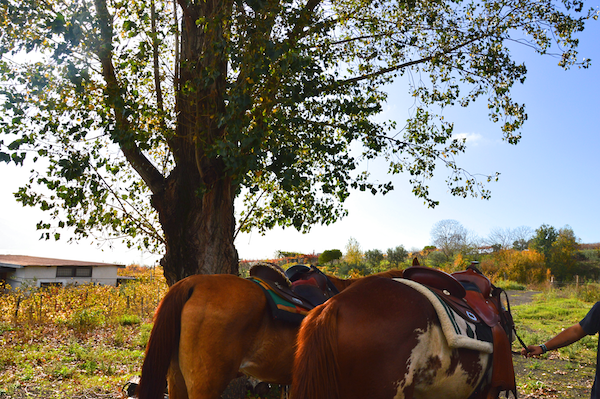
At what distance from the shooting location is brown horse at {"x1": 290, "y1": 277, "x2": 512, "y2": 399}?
6.41 ft

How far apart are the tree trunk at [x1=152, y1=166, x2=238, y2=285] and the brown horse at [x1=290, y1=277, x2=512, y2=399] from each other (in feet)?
12.9

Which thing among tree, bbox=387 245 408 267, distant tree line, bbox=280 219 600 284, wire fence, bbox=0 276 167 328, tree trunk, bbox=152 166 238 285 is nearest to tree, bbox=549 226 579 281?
distant tree line, bbox=280 219 600 284

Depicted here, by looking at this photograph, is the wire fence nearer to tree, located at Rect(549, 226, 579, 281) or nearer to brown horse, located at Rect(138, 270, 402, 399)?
brown horse, located at Rect(138, 270, 402, 399)

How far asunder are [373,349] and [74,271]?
28.3m

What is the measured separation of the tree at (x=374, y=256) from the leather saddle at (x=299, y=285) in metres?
24.9

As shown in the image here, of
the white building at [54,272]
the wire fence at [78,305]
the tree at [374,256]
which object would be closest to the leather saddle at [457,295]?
the wire fence at [78,305]

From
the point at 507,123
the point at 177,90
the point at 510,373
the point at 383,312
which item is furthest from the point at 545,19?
the point at 383,312

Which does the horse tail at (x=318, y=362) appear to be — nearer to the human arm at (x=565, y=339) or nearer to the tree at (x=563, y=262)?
the human arm at (x=565, y=339)

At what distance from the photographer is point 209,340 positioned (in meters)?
3.21

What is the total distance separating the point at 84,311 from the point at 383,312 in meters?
11.5

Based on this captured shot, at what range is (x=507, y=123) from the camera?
26.3 ft

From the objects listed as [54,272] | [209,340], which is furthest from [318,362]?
[54,272]

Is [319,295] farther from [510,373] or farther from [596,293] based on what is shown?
[596,293]

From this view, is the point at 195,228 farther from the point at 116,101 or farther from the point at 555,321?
the point at 555,321
